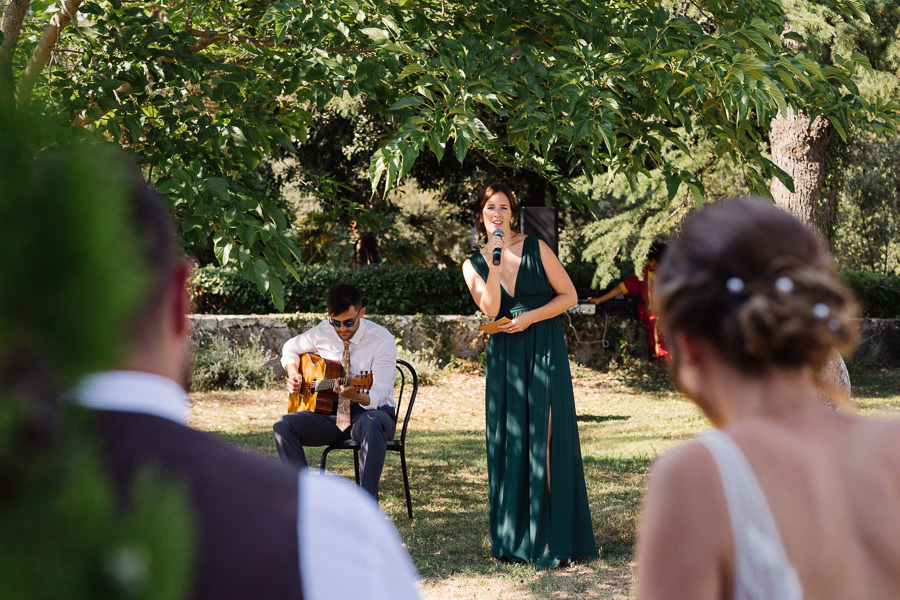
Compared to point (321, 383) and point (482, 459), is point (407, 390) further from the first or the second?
point (321, 383)

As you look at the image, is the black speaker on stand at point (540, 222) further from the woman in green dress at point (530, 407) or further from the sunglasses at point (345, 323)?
the woman in green dress at point (530, 407)

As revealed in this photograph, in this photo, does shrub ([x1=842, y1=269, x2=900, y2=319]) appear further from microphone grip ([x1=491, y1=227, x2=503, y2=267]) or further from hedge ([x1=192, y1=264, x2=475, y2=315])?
microphone grip ([x1=491, y1=227, x2=503, y2=267])

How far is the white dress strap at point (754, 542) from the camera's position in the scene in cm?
125

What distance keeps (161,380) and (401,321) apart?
1314cm

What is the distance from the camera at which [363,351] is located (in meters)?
6.35

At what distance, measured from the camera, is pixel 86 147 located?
18.4 inches

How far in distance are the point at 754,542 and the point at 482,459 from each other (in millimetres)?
7629

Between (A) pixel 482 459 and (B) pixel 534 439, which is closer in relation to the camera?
(B) pixel 534 439

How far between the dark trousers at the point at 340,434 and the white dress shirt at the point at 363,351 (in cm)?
19

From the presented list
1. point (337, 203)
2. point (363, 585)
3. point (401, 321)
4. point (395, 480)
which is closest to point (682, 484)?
point (363, 585)

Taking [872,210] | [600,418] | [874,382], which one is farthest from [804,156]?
[872,210]

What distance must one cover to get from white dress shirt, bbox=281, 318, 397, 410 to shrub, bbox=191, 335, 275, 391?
21.5ft

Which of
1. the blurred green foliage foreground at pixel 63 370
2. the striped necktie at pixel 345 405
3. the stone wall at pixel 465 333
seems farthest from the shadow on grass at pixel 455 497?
the blurred green foliage foreground at pixel 63 370

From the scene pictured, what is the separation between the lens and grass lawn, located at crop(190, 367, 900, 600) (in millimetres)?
5031
